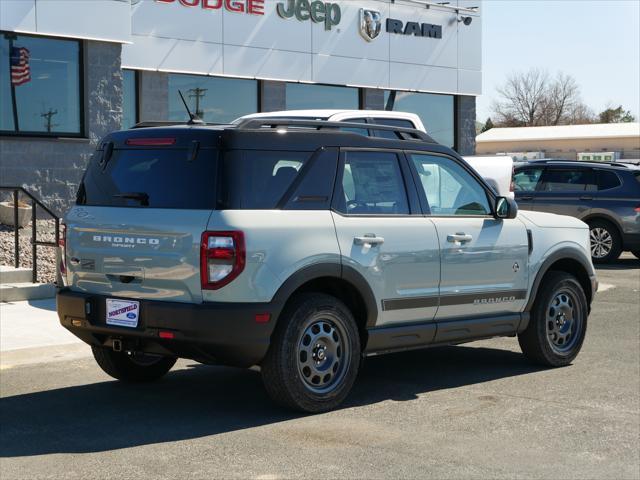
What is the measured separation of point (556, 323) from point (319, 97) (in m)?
15.8

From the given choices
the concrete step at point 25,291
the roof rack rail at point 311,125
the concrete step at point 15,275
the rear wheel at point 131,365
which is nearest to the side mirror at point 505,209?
the roof rack rail at point 311,125

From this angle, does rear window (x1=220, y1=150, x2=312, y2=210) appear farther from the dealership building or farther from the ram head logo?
the ram head logo

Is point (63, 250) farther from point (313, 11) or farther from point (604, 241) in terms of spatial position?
point (313, 11)

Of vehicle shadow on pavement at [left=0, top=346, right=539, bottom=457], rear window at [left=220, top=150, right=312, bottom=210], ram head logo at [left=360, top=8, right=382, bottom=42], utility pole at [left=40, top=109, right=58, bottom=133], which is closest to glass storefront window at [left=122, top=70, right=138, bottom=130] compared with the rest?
utility pole at [left=40, top=109, right=58, bottom=133]

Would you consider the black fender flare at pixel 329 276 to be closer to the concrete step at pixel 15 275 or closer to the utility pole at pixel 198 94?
the concrete step at pixel 15 275

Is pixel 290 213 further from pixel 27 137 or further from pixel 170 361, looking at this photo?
pixel 27 137

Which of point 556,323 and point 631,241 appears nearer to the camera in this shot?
point 556,323

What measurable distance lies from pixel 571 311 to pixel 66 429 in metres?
4.62

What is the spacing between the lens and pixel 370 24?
2467 cm

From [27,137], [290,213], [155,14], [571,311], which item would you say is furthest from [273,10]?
[290,213]

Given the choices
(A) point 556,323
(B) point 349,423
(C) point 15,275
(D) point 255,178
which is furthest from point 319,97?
(B) point 349,423

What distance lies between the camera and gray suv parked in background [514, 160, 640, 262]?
1933 centimetres

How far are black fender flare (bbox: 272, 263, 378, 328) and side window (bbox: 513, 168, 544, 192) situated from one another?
13.2m

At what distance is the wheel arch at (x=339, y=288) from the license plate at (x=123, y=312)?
96 centimetres
